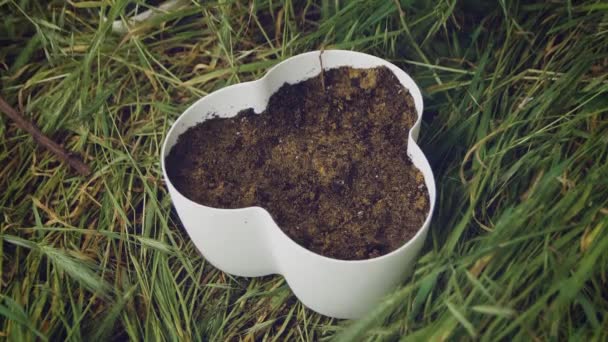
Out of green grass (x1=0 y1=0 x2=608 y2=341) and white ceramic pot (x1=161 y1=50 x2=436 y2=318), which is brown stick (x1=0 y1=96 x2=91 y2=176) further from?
white ceramic pot (x1=161 y1=50 x2=436 y2=318)

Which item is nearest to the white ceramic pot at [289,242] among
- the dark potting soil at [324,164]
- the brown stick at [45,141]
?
the dark potting soil at [324,164]

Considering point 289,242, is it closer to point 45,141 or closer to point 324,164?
point 324,164

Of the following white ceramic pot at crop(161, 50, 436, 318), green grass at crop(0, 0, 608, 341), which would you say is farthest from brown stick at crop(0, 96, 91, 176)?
white ceramic pot at crop(161, 50, 436, 318)

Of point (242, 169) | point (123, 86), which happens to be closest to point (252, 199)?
point (242, 169)

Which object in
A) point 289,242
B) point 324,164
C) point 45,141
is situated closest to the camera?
point 289,242

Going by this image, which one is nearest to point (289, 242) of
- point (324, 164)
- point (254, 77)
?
point (324, 164)
